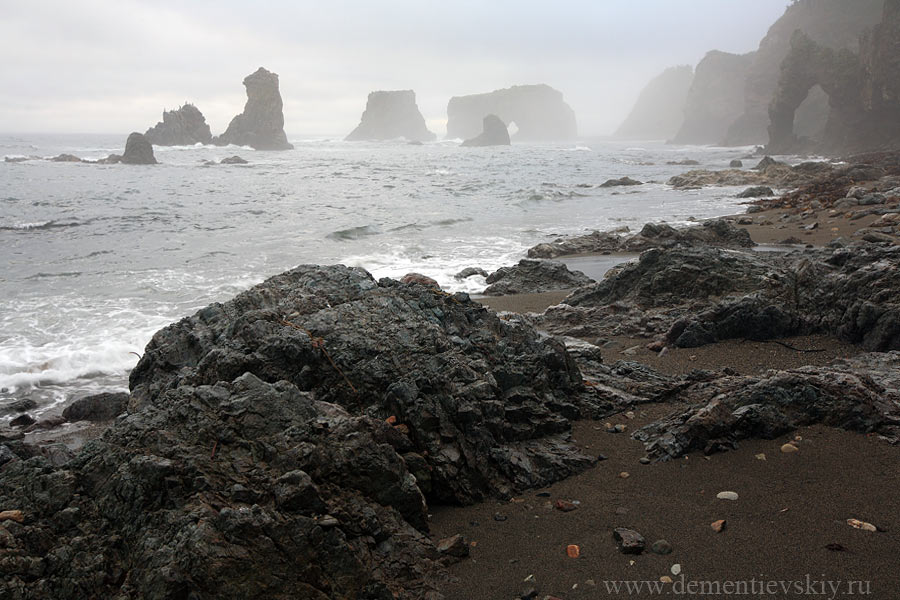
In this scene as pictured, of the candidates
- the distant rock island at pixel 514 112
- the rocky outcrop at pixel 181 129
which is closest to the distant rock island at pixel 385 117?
the distant rock island at pixel 514 112

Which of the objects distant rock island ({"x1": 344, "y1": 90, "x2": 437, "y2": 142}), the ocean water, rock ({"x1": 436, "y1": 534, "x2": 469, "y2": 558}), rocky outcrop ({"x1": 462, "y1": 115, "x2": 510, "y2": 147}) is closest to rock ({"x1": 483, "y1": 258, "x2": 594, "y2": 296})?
the ocean water

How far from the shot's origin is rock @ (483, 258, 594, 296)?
35.4 feet

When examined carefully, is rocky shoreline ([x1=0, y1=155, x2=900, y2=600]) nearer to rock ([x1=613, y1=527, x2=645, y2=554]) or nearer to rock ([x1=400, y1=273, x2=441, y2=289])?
rock ([x1=613, y1=527, x2=645, y2=554])

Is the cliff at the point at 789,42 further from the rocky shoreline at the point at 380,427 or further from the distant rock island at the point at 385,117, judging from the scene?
the distant rock island at the point at 385,117

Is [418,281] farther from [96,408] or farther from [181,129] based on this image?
[181,129]

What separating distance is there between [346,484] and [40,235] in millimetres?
20437

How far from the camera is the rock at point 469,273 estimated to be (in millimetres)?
12372

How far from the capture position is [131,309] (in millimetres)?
10398

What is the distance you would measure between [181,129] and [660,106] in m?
142

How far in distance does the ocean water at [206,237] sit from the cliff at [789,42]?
40.0 m

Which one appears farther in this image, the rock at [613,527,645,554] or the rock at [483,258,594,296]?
the rock at [483,258,594,296]

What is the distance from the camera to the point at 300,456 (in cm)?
312

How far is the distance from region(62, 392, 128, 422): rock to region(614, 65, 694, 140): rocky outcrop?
558ft

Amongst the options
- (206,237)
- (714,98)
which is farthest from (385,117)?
(206,237)
